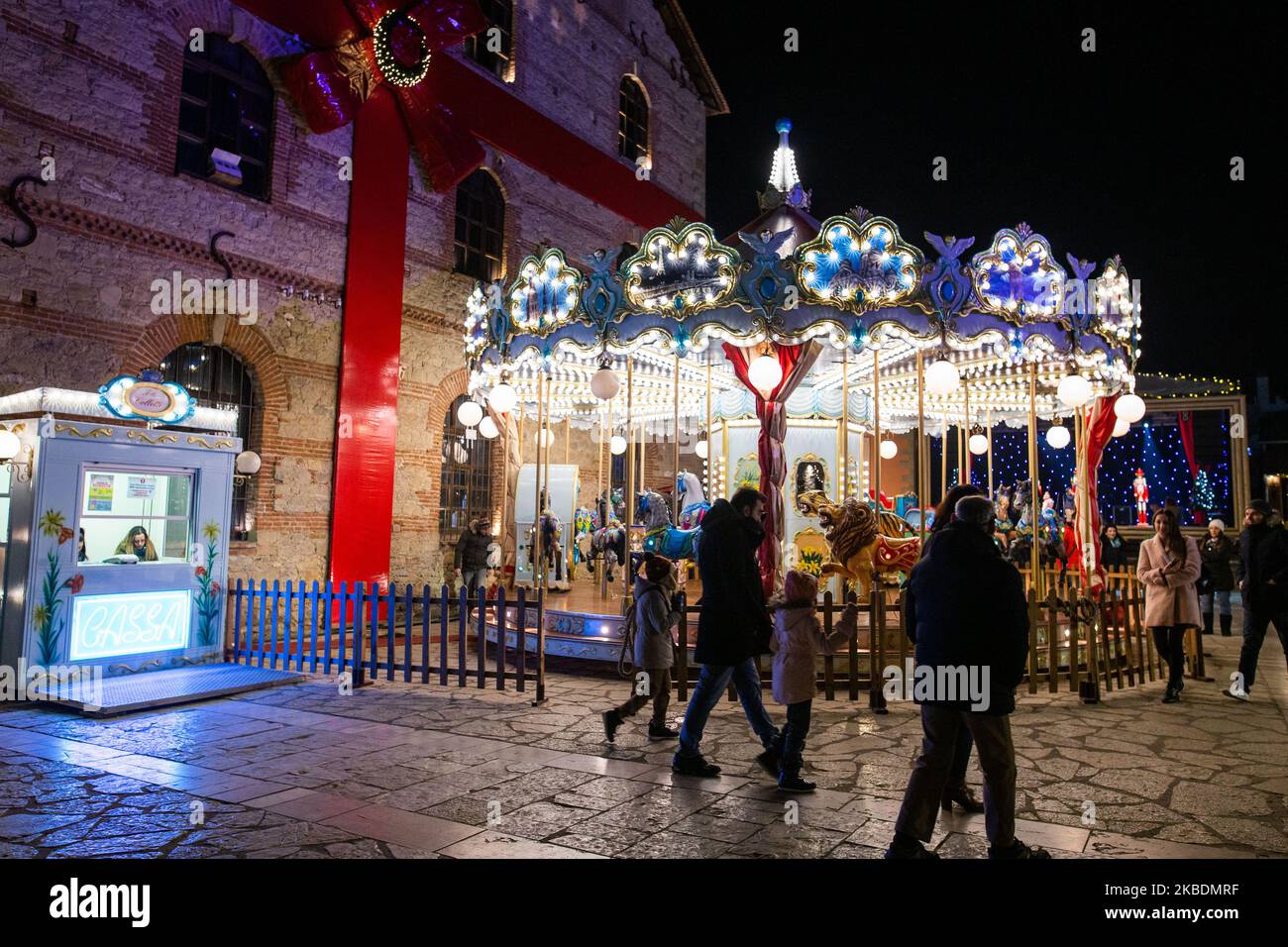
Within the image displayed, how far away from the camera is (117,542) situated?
8.40 meters

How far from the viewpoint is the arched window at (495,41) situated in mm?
15727

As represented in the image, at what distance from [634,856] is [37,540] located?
22.0ft

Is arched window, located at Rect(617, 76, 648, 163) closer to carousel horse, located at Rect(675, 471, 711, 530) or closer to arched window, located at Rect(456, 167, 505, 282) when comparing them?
arched window, located at Rect(456, 167, 505, 282)

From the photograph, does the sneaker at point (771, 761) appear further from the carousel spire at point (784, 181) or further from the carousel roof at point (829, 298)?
the carousel spire at point (784, 181)

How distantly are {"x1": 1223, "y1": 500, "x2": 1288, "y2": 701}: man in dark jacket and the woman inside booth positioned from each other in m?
10.5

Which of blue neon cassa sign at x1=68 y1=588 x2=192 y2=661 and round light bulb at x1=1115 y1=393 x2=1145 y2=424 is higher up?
round light bulb at x1=1115 y1=393 x2=1145 y2=424

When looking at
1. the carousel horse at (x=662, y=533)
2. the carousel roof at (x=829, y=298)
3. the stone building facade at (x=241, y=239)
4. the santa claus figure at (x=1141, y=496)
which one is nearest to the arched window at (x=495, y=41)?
the stone building facade at (x=241, y=239)

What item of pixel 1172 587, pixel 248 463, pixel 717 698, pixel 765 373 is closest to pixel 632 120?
pixel 248 463

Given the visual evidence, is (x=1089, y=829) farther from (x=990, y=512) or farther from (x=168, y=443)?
(x=168, y=443)

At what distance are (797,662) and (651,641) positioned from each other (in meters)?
1.44

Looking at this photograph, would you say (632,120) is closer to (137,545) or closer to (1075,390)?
(1075,390)

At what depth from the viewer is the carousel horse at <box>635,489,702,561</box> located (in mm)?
9828

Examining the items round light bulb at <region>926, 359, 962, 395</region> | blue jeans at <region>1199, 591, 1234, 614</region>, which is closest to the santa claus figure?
blue jeans at <region>1199, 591, 1234, 614</region>

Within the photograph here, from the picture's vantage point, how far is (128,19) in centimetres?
1024
